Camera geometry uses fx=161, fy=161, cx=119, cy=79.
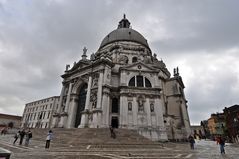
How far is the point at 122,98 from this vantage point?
30.3m

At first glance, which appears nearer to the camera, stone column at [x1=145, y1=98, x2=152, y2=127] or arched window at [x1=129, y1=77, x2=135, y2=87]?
stone column at [x1=145, y1=98, x2=152, y2=127]

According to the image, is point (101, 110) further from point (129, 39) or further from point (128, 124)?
point (129, 39)

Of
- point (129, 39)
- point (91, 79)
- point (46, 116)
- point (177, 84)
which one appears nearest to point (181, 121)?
point (177, 84)

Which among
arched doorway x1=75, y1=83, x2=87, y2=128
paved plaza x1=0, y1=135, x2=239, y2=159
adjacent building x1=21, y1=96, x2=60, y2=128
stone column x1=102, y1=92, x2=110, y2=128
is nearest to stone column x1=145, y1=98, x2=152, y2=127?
stone column x1=102, y1=92, x2=110, y2=128

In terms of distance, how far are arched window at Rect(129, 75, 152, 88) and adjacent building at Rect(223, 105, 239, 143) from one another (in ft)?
87.1

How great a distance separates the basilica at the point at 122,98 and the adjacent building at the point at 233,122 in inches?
572

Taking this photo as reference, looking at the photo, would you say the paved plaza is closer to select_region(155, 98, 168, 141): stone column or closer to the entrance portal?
the entrance portal

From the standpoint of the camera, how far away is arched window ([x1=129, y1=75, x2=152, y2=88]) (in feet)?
107

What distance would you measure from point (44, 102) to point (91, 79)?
133ft

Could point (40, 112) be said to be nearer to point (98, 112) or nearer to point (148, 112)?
point (98, 112)

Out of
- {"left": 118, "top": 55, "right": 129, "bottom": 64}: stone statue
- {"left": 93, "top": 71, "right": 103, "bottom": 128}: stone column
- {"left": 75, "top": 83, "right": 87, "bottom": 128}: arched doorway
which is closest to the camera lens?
{"left": 93, "top": 71, "right": 103, "bottom": 128}: stone column

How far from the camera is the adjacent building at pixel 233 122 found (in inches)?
1595

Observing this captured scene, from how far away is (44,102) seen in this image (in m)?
64.1

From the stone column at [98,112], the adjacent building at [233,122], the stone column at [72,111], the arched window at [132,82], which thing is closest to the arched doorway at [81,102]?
the stone column at [72,111]
